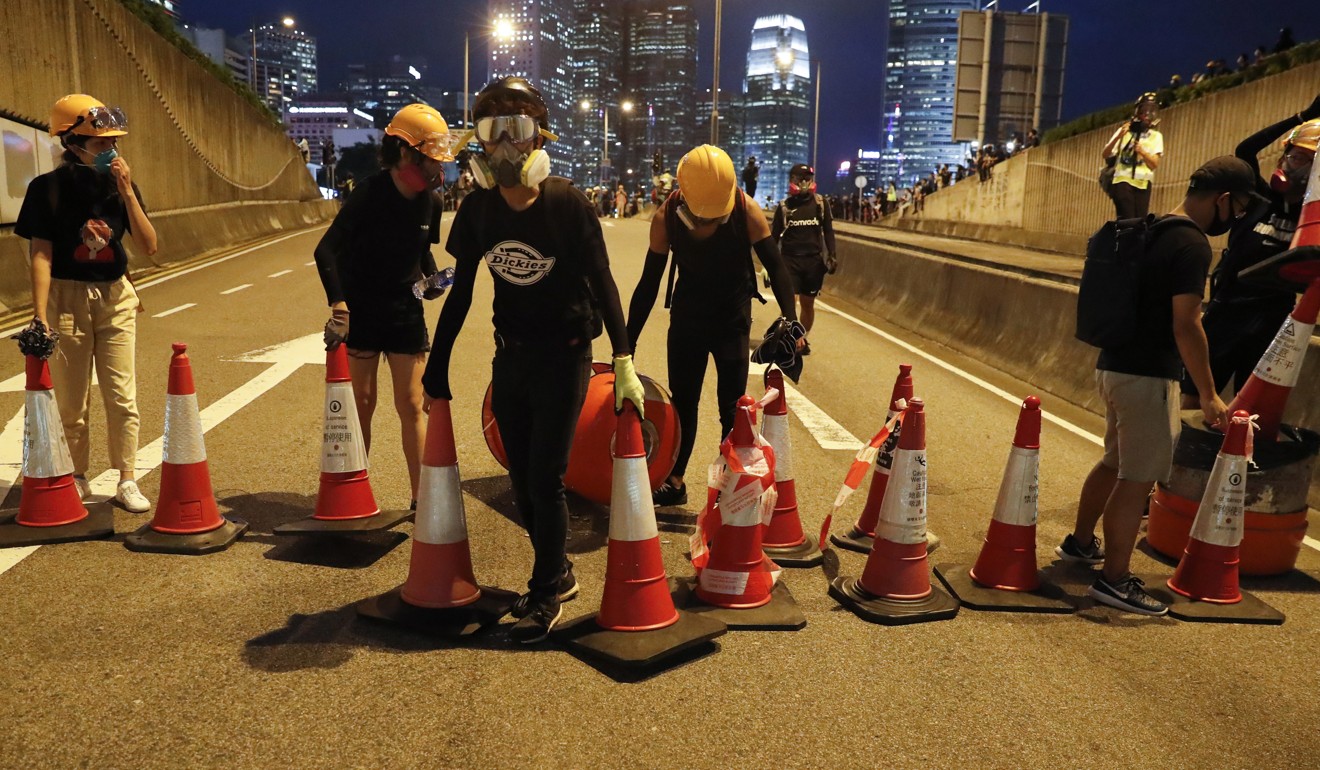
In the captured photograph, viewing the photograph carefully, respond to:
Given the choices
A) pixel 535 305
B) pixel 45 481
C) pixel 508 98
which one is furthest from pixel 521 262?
pixel 45 481

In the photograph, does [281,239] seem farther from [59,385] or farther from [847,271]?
[59,385]

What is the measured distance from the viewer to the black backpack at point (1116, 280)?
511cm

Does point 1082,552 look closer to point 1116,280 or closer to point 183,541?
point 1116,280

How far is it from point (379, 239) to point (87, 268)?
162cm

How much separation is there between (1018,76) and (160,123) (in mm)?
26788

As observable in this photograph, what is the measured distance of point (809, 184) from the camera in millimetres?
11766

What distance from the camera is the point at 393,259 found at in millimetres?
5918

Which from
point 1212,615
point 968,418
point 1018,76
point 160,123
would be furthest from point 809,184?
point 1018,76

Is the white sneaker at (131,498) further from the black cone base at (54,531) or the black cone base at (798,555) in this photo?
the black cone base at (798,555)

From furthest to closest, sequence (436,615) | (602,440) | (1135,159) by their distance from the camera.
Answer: (1135,159) < (602,440) < (436,615)

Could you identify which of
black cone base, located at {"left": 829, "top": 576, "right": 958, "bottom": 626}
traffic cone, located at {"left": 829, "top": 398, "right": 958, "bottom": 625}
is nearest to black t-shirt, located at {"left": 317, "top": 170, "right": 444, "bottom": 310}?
traffic cone, located at {"left": 829, "top": 398, "right": 958, "bottom": 625}

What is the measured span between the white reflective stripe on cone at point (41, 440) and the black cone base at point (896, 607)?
408 centimetres

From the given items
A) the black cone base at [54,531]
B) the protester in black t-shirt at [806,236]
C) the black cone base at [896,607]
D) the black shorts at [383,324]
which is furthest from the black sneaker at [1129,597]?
the protester in black t-shirt at [806,236]

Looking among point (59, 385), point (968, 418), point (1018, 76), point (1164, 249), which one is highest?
point (1018, 76)
